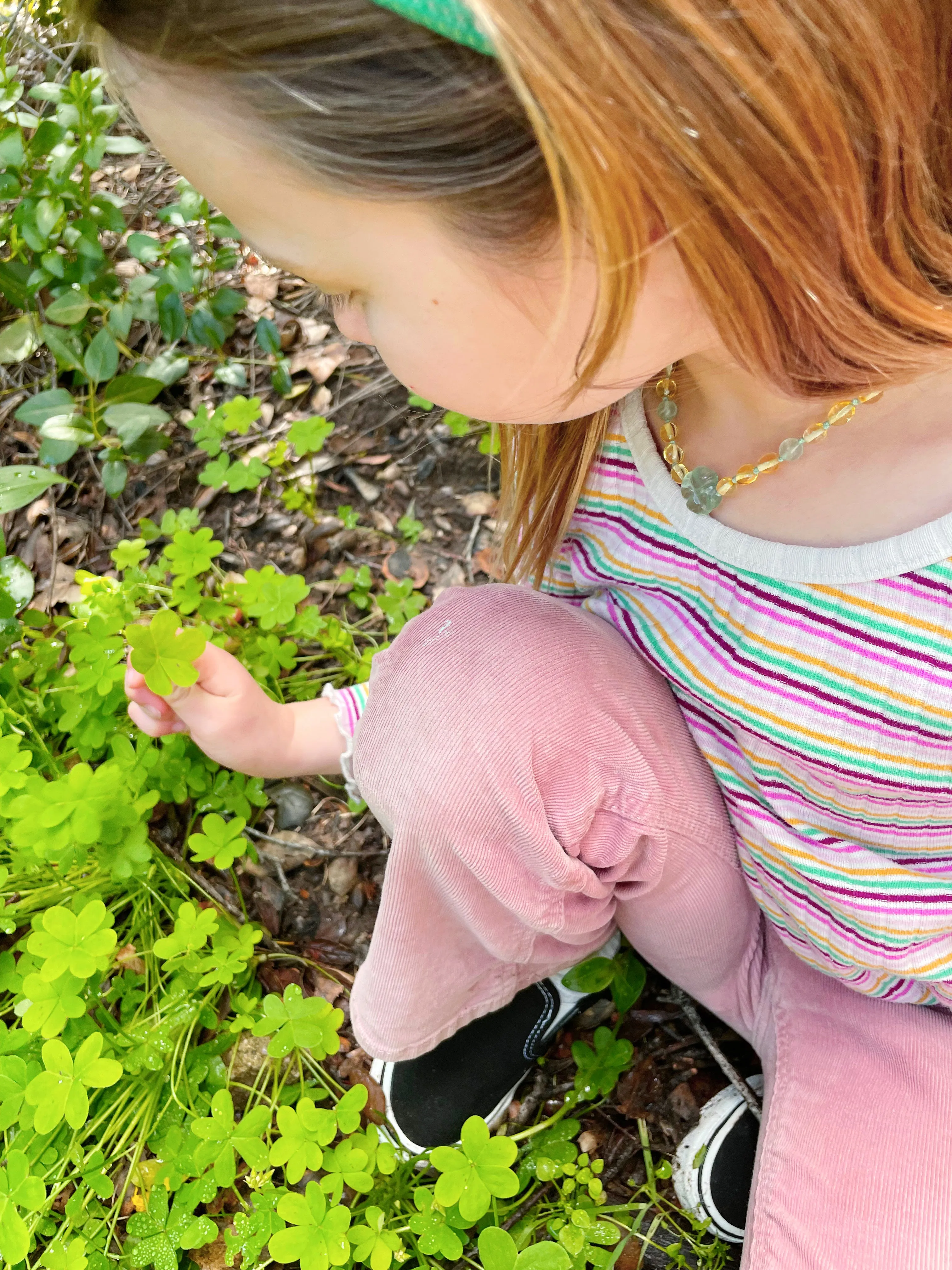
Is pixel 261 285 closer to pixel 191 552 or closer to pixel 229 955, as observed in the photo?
pixel 191 552

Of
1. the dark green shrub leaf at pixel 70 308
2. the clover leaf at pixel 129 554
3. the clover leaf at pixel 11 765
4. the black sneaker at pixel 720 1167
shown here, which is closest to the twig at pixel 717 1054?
the black sneaker at pixel 720 1167

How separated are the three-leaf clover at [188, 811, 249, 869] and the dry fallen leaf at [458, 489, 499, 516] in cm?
77

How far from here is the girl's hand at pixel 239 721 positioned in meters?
1.28

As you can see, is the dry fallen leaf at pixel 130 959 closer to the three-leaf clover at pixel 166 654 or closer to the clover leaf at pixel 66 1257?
the clover leaf at pixel 66 1257

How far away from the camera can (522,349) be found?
74 centimetres

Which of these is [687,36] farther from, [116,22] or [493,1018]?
[493,1018]

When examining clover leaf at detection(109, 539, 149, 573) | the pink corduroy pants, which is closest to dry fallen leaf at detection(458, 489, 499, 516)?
clover leaf at detection(109, 539, 149, 573)

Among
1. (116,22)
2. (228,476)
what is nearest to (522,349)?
(116,22)

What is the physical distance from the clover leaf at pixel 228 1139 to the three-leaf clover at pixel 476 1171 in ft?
0.79

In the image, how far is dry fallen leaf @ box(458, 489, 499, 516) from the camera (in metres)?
1.91

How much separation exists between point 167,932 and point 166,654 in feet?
1.75

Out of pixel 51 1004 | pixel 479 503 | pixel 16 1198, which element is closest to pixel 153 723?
pixel 51 1004

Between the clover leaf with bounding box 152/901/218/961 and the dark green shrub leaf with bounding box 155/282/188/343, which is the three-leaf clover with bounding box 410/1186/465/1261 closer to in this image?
the clover leaf with bounding box 152/901/218/961

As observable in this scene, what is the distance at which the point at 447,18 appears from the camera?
515 mm
